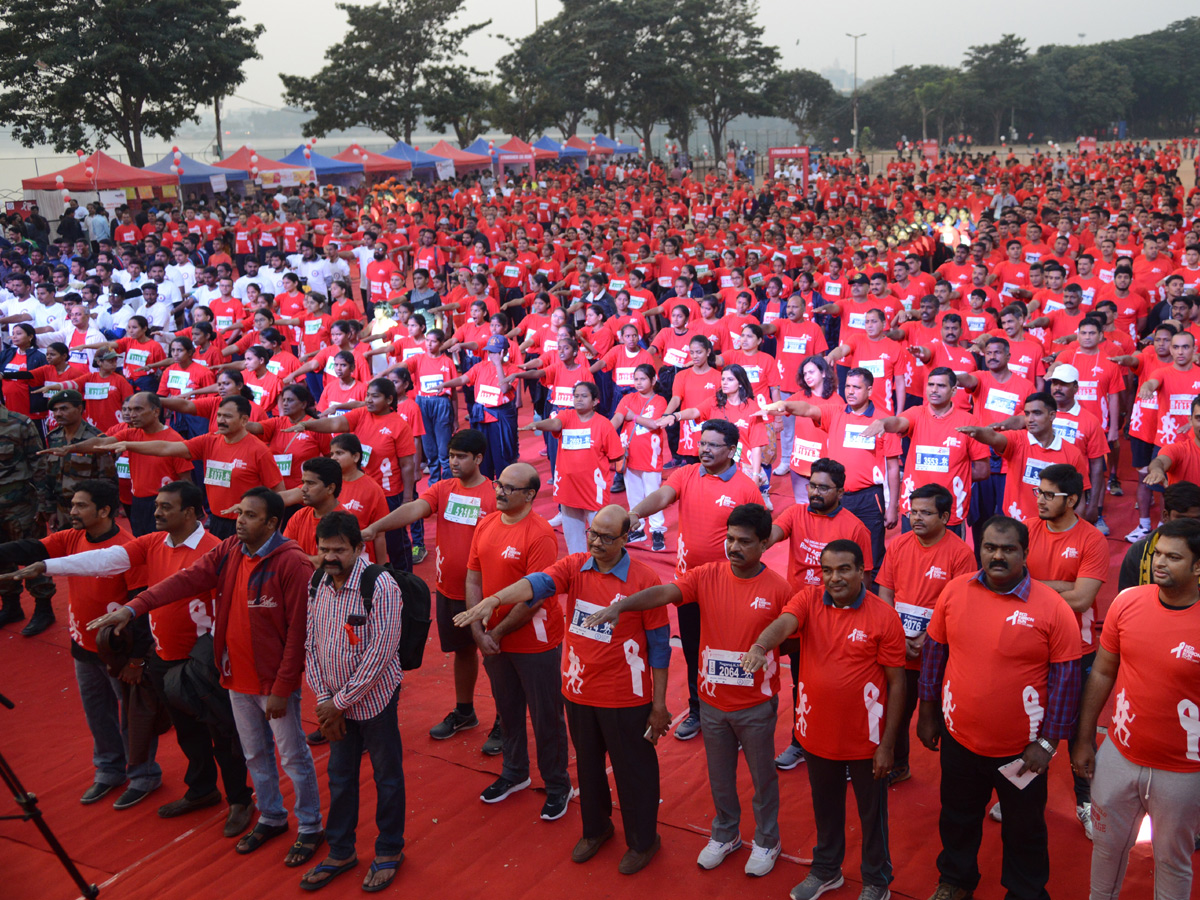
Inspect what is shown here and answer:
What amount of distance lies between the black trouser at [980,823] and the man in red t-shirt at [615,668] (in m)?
1.31

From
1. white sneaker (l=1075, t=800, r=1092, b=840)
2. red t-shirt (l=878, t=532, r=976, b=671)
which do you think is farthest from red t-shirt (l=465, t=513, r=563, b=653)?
white sneaker (l=1075, t=800, r=1092, b=840)

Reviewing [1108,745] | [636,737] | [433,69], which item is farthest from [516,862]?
[433,69]

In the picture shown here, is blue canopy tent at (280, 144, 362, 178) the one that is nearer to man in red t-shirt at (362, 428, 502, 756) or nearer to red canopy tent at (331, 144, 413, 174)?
red canopy tent at (331, 144, 413, 174)

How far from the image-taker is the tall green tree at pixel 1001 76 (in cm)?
6919

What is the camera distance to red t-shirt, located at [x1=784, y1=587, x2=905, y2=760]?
431 centimetres

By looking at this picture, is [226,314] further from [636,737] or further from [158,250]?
[636,737]

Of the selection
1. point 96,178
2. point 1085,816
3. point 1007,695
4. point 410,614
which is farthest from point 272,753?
point 96,178

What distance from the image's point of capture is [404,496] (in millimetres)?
8375

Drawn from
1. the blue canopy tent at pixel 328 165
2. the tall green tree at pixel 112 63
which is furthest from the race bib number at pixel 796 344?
the tall green tree at pixel 112 63

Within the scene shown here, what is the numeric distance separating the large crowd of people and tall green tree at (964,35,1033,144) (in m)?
65.2

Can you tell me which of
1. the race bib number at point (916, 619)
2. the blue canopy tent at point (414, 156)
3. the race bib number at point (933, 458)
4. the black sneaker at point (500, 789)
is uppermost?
the blue canopy tent at point (414, 156)

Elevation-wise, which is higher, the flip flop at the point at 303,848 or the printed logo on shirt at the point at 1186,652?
the printed logo on shirt at the point at 1186,652

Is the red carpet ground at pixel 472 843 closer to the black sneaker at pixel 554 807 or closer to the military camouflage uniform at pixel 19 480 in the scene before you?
the black sneaker at pixel 554 807

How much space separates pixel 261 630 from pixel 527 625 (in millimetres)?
1354
